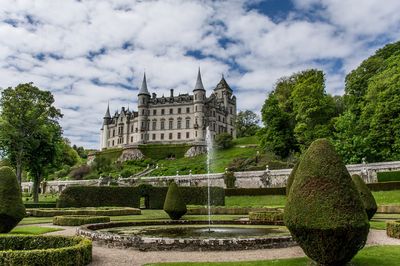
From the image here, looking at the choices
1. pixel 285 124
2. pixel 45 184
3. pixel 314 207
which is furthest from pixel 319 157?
pixel 45 184

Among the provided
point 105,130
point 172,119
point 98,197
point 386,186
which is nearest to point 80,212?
point 98,197

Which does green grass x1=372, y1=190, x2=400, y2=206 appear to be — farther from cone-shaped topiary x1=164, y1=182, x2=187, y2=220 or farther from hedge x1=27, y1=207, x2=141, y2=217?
hedge x1=27, y1=207, x2=141, y2=217

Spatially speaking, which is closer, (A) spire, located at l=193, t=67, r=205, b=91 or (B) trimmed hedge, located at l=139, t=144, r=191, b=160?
(B) trimmed hedge, located at l=139, t=144, r=191, b=160

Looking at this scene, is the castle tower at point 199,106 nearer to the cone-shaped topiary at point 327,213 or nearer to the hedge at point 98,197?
the hedge at point 98,197

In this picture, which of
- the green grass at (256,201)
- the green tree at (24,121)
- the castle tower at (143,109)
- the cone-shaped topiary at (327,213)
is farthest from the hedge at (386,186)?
the castle tower at (143,109)

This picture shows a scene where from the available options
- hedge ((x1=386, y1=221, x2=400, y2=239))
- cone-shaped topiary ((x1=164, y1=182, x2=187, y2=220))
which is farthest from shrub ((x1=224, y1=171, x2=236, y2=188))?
hedge ((x1=386, y1=221, x2=400, y2=239))

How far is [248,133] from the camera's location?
10225 centimetres

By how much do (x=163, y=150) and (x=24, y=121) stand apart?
52341 mm

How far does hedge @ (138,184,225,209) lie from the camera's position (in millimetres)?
37188

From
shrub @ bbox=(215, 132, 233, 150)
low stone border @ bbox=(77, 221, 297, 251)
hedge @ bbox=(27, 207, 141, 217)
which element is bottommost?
low stone border @ bbox=(77, 221, 297, 251)

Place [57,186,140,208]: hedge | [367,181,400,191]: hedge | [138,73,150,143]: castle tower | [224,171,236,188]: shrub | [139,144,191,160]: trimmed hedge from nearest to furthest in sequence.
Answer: [367,181,400,191]: hedge < [57,186,140,208]: hedge < [224,171,236,188]: shrub < [139,144,191,160]: trimmed hedge < [138,73,150,143]: castle tower

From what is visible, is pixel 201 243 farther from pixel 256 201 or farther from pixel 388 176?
pixel 388 176

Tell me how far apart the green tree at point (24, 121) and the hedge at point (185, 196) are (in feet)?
40.6

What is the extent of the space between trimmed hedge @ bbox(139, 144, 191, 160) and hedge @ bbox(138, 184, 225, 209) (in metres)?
50.1
